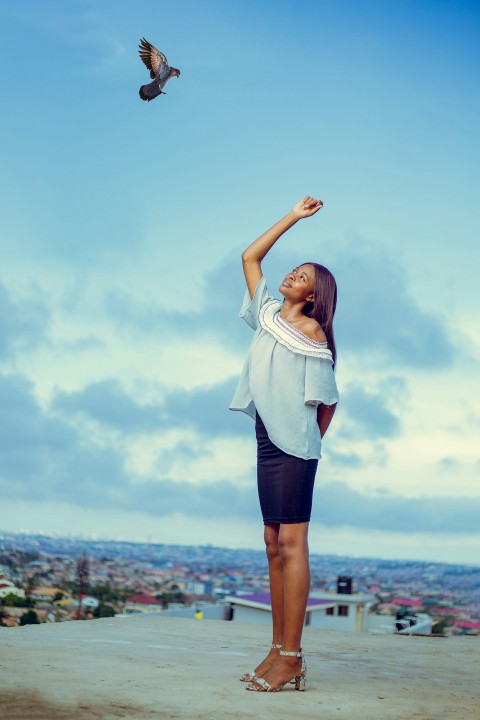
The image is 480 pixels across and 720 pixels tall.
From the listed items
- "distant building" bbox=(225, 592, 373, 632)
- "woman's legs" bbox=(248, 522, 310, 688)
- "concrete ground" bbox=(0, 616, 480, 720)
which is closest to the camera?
"concrete ground" bbox=(0, 616, 480, 720)

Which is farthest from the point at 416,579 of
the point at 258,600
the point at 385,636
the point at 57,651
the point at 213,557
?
the point at 57,651

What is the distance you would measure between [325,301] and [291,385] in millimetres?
361

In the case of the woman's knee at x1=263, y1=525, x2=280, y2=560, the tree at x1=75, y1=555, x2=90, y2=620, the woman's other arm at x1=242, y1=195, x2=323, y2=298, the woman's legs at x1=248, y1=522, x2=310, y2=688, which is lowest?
the woman's legs at x1=248, y1=522, x2=310, y2=688

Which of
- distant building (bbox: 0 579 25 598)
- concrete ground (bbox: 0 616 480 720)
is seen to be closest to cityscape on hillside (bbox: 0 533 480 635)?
distant building (bbox: 0 579 25 598)

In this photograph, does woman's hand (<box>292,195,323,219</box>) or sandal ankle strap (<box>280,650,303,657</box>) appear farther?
woman's hand (<box>292,195,323,219</box>)

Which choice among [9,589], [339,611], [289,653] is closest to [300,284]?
[289,653]

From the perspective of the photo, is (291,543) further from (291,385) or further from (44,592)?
(44,592)

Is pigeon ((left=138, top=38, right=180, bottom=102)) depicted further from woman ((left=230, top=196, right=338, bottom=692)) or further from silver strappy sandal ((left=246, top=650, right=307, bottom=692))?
silver strappy sandal ((left=246, top=650, right=307, bottom=692))

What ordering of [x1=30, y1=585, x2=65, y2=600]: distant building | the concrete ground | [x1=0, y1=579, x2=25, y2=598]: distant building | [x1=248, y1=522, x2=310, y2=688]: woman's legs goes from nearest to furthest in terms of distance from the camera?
the concrete ground → [x1=248, y1=522, x2=310, y2=688]: woman's legs → [x1=0, y1=579, x2=25, y2=598]: distant building → [x1=30, y1=585, x2=65, y2=600]: distant building

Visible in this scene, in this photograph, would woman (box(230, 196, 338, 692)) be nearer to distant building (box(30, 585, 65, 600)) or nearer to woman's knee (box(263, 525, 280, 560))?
woman's knee (box(263, 525, 280, 560))

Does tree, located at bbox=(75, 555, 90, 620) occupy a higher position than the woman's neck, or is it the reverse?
the woman's neck

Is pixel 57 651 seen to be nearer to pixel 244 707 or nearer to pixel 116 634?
pixel 116 634

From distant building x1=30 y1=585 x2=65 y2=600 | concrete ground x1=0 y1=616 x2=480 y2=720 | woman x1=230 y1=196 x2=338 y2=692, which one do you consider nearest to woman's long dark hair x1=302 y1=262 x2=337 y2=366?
woman x1=230 y1=196 x2=338 y2=692

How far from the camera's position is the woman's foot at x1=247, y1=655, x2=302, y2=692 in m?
3.04
